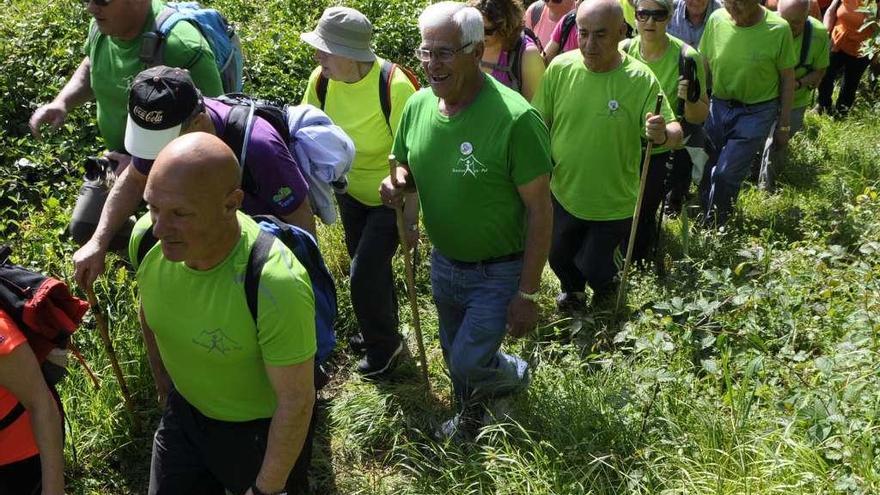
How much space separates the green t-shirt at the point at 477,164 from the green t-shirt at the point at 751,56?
342 cm

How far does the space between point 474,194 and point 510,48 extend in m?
2.00

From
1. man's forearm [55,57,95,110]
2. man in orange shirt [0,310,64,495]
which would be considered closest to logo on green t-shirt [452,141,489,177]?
man in orange shirt [0,310,64,495]

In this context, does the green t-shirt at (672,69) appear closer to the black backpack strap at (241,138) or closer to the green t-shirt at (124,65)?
the green t-shirt at (124,65)

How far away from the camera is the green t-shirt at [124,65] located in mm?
4535

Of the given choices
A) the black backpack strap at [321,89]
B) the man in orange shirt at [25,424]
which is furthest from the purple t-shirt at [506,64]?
the man in orange shirt at [25,424]

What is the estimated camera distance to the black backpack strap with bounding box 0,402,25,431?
2974 millimetres

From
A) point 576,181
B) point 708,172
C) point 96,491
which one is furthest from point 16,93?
point 708,172

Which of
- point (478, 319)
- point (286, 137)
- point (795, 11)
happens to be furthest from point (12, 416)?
point (795, 11)

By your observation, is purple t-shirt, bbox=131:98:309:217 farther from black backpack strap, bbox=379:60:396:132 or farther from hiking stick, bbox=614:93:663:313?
hiking stick, bbox=614:93:663:313

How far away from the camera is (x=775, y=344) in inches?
183

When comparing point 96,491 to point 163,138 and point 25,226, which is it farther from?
point 25,226

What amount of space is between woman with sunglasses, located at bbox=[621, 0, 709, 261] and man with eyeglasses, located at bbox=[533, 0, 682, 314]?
50 centimetres

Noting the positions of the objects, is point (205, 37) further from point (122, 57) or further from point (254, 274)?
point (254, 274)

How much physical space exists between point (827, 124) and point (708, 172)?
2.99 m
